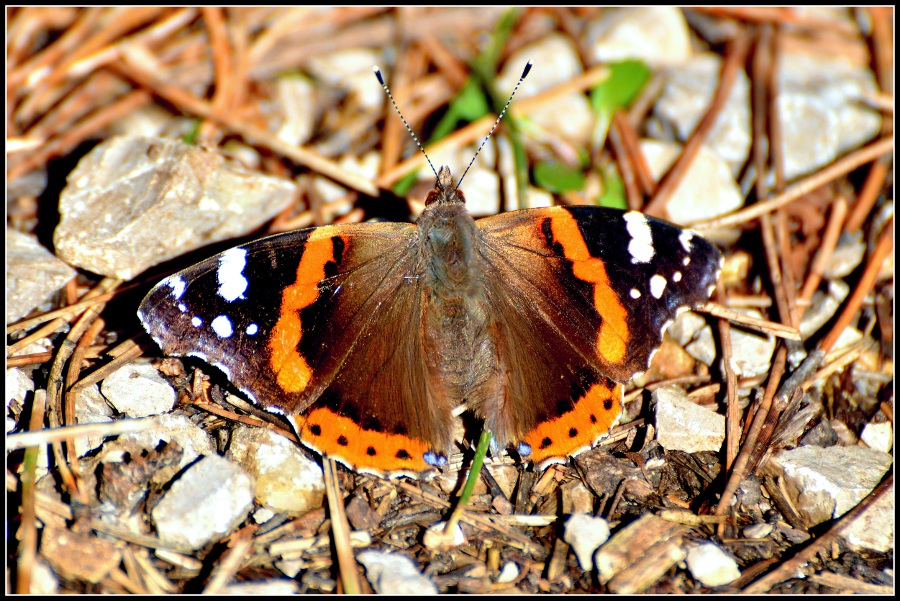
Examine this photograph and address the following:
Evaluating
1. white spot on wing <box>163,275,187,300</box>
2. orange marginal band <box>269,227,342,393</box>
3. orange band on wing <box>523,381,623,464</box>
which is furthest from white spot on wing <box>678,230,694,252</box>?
white spot on wing <box>163,275,187,300</box>

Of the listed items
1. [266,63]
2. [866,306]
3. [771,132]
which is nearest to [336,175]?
[266,63]

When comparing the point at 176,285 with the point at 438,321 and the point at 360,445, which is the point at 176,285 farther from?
the point at 438,321

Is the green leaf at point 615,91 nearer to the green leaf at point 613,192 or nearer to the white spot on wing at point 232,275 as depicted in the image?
the green leaf at point 613,192

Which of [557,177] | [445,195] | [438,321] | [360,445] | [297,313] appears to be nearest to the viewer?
[360,445]

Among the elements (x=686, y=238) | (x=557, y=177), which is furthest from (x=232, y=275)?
(x=557, y=177)

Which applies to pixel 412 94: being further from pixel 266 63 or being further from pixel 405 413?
pixel 405 413

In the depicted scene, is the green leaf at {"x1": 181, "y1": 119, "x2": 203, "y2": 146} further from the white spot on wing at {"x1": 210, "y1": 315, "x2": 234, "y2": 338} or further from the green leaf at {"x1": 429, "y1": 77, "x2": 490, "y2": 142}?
the white spot on wing at {"x1": 210, "y1": 315, "x2": 234, "y2": 338}
